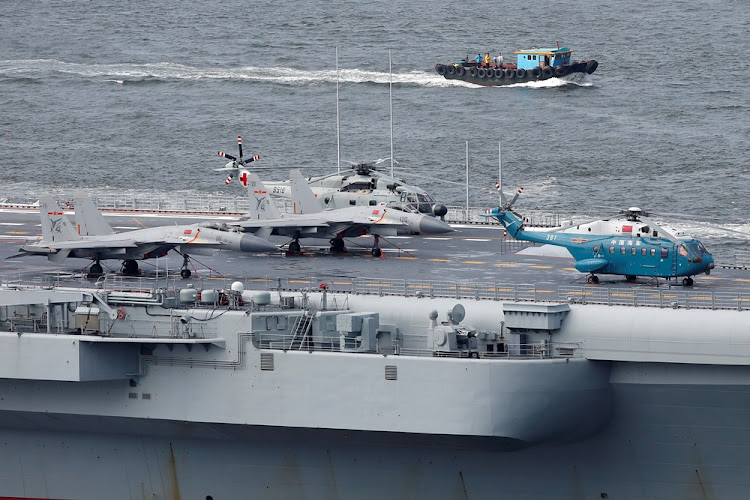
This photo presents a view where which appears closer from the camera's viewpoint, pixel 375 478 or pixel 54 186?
pixel 375 478

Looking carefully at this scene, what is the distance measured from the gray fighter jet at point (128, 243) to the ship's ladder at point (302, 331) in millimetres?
10755

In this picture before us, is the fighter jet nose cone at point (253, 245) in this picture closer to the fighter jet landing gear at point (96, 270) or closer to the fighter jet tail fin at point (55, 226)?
the fighter jet landing gear at point (96, 270)

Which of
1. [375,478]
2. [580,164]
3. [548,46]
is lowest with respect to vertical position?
[375,478]

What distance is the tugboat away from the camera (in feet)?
425

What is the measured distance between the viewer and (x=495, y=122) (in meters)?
117

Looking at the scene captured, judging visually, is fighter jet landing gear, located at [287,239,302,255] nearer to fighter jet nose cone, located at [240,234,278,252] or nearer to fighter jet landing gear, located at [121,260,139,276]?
fighter jet nose cone, located at [240,234,278,252]

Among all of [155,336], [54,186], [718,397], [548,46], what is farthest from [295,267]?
[548,46]

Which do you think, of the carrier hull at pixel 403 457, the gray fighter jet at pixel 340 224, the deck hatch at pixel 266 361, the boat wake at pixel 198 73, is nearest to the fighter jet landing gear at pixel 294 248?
the gray fighter jet at pixel 340 224

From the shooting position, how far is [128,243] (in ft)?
160

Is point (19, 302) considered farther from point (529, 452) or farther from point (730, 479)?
point (730, 479)

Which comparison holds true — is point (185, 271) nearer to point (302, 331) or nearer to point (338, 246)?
point (338, 246)

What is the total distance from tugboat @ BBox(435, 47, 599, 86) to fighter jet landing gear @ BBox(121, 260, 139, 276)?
8296cm

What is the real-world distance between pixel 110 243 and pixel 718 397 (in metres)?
20.7

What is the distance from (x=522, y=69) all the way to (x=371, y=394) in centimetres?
9700
